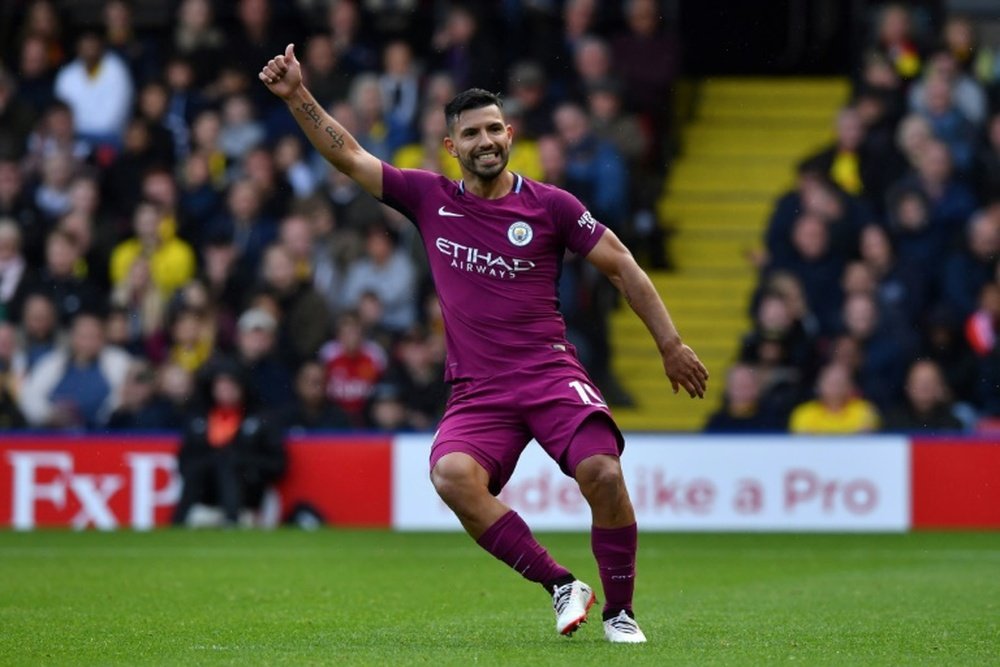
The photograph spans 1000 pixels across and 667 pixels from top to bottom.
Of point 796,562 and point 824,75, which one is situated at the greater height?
point 824,75

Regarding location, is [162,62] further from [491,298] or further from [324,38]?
[491,298]

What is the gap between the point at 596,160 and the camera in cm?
1858

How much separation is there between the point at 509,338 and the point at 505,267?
11.5 inches

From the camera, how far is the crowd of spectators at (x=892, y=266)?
1675cm

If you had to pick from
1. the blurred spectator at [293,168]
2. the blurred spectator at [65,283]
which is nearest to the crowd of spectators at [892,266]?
the blurred spectator at [293,168]

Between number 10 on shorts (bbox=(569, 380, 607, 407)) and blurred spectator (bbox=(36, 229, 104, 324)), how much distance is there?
1062 centimetres

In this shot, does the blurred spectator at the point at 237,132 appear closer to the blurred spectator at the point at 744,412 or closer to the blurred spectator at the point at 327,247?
the blurred spectator at the point at 327,247

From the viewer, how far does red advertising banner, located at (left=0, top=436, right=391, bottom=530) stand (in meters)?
16.8

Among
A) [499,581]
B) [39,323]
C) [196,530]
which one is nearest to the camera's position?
[499,581]

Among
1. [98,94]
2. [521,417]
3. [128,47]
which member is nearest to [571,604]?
[521,417]

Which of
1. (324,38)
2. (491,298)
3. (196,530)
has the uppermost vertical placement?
(324,38)

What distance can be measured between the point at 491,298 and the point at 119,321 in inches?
411

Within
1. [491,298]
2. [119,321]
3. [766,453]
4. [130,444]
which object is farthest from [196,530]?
[491,298]

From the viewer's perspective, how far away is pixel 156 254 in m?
19.1
